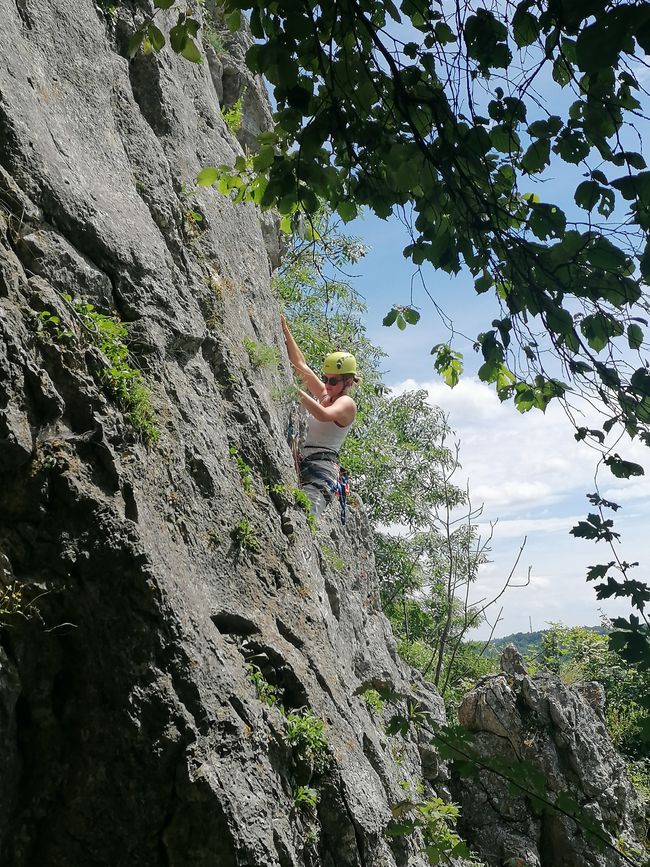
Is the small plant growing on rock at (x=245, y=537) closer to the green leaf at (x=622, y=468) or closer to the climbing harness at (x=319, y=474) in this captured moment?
the climbing harness at (x=319, y=474)

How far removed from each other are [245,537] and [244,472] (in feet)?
2.19

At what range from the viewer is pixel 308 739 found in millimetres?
4566

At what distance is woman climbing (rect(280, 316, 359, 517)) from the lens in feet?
24.4

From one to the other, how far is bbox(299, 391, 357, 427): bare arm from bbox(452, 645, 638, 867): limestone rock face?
15.6 feet

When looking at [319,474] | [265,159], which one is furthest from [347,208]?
[319,474]

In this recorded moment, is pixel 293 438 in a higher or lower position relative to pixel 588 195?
higher

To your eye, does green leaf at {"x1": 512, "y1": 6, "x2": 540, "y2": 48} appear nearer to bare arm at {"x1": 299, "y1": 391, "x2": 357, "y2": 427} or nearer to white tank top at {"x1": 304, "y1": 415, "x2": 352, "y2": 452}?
bare arm at {"x1": 299, "y1": 391, "x2": 357, "y2": 427}

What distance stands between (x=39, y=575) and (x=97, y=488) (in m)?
0.51

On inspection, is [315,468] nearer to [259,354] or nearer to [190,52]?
[259,354]

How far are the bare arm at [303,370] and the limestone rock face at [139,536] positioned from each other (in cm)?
132

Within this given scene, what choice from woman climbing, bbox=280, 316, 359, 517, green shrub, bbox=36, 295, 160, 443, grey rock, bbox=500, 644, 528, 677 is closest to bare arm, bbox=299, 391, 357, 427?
woman climbing, bbox=280, 316, 359, 517

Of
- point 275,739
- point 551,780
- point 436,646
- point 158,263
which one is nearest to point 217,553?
point 275,739

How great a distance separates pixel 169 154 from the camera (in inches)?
266

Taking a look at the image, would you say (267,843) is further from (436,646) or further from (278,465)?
(436,646)
